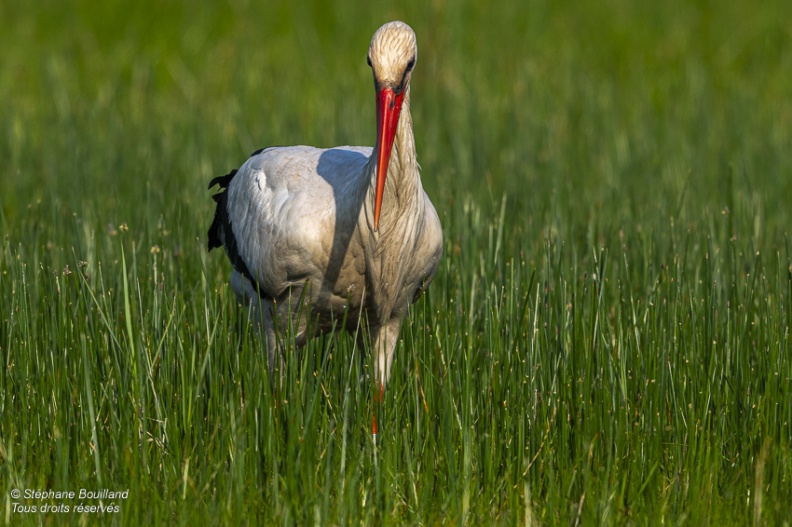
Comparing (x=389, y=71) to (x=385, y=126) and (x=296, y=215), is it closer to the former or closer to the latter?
(x=385, y=126)

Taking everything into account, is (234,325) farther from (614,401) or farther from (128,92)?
(128,92)

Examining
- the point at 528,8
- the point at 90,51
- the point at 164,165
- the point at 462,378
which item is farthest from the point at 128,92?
the point at 462,378

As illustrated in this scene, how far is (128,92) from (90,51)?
5.43ft

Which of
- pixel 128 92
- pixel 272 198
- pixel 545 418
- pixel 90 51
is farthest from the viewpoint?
pixel 90 51

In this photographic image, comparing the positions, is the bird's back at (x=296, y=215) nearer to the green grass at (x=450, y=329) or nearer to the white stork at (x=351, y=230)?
the white stork at (x=351, y=230)

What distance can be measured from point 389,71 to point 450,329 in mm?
1450

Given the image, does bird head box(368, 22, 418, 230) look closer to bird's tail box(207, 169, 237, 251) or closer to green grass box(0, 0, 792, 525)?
green grass box(0, 0, 792, 525)

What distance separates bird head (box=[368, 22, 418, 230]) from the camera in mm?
3670

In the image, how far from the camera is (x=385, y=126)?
3.74m

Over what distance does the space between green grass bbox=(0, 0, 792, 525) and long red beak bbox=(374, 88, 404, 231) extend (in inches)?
25.3

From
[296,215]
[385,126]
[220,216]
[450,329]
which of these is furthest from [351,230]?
[220,216]

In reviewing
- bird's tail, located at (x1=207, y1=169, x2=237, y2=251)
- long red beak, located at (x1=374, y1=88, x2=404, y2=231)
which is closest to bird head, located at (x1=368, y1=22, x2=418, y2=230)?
long red beak, located at (x1=374, y1=88, x2=404, y2=231)

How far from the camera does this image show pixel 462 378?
4062 mm

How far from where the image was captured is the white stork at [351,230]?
3791mm
